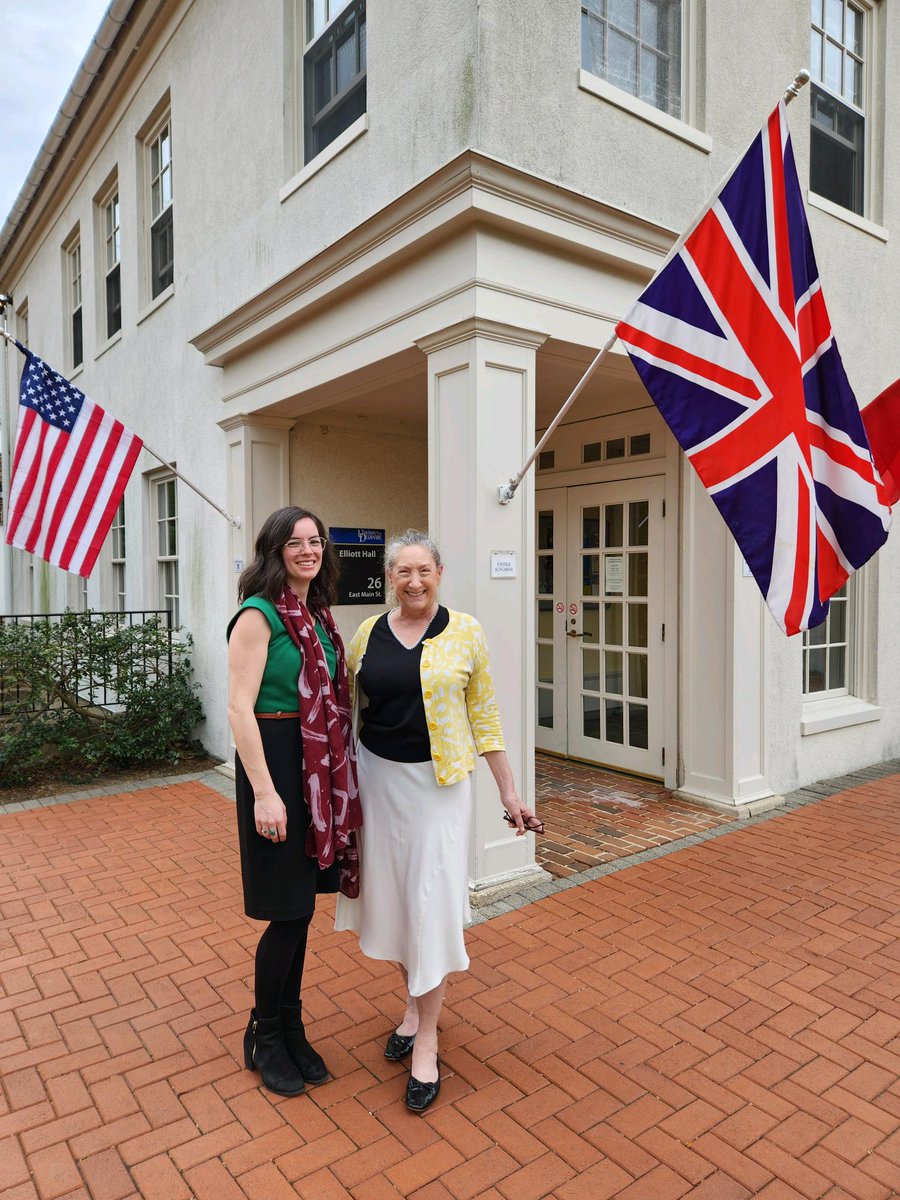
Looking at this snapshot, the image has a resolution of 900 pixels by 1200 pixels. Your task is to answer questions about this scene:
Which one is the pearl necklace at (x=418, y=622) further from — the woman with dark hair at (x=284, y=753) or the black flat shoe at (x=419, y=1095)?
the black flat shoe at (x=419, y=1095)

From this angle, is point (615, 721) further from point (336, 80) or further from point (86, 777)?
point (336, 80)

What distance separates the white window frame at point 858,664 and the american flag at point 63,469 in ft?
19.1

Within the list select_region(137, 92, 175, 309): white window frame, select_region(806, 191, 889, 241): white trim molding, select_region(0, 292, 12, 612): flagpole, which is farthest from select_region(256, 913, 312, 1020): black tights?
select_region(0, 292, 12, 612): flagpole

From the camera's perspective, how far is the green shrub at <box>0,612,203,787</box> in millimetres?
6848

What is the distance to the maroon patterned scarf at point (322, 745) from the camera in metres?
2.61

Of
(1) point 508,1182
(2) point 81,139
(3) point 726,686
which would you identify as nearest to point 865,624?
(3) point 726,686

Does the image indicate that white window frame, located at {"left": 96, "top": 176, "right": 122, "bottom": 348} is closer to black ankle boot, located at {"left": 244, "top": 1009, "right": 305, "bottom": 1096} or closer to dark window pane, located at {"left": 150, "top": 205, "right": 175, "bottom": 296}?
dark window pane, located at {"left": 150, "top": 205, "right": 175, "bottom": 296}

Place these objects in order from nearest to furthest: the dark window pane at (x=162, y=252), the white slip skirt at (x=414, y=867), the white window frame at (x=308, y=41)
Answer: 1. the white slip skirt at (x=414, y=867)
2. the white window frame at (x=308, y=41)
3. the dark window pane at (x=162, y=252)

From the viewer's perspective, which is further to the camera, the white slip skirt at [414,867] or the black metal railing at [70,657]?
the black metal railing at [70,657]

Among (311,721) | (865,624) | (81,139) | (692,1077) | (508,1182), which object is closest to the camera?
(508,1182)

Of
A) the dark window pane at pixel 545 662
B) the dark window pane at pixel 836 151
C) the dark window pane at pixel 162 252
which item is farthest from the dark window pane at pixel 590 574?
the dark window pane at pixel 162 252

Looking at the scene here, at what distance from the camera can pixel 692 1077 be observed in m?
2.82

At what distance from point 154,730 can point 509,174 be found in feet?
18.2

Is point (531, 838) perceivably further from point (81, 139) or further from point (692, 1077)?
point (81, 139)
